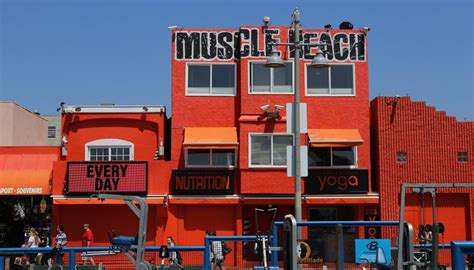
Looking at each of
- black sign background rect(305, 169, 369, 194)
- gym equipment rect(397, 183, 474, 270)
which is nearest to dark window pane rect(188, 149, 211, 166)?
black sign background rect(305, 169, 369, 194)

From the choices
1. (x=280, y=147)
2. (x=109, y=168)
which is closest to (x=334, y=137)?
(x=280, y=147)

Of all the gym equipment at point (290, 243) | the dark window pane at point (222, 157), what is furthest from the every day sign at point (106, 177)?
the gym equipment at point (290, 243)

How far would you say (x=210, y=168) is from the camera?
29.7 metres

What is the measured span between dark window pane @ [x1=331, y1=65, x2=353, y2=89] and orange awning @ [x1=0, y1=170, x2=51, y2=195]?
1234 centimetres

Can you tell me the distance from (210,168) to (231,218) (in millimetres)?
2208

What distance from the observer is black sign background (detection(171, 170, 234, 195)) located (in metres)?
29.3

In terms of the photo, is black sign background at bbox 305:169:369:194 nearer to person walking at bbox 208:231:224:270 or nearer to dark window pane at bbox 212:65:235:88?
dark window pane at bbox 212:65:235:88

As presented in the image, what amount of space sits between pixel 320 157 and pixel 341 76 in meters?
3.55

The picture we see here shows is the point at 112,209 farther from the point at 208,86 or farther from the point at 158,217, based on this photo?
the point at 208,86

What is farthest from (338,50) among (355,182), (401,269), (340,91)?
(401,269)

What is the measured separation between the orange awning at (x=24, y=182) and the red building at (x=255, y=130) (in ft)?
17.1

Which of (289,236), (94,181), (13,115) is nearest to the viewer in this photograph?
(289,236)

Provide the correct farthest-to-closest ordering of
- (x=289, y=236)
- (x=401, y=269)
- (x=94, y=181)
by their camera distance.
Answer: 1. (x=94, y=181)
2. (x=289, y=236)
3. (x=401, y=269)

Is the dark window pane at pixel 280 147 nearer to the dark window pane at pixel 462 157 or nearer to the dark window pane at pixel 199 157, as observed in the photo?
the dark window pane at pixel 199 157
